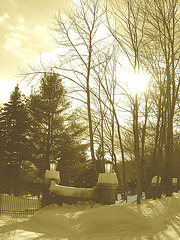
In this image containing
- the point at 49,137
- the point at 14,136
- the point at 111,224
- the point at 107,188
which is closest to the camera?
the point at 111,224

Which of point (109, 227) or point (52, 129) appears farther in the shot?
point (52, 129)

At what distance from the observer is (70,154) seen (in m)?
25.0

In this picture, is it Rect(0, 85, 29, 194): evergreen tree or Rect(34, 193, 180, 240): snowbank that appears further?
Rect(0, 85, 29, 194): evergreen tree

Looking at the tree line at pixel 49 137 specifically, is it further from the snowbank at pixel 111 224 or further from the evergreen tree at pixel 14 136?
the snowbank at pixel 111 224

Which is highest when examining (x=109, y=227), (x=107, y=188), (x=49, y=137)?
(x=49, y=137)

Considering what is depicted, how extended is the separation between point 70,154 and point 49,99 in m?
5.38

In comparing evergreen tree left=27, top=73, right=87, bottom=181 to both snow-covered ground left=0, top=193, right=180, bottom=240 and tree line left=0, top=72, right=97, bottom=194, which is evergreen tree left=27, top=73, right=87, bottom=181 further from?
snow-covered ground left=0, top=193, right=180, bottom=240

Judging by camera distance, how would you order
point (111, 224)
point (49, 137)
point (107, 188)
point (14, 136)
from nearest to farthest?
point (111, 224) < point (107, 188) < point (49, 137) < point (14, 136)

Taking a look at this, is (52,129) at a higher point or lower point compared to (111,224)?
higher

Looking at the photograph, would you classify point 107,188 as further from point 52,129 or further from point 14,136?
point 14,136

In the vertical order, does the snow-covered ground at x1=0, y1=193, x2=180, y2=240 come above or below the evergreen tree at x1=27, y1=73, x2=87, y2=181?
below

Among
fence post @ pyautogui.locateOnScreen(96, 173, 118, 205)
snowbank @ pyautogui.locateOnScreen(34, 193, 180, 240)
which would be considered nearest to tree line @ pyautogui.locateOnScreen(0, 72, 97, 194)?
fence post @ pyautogui.locateOnScreen(96, 173, 118, 205)

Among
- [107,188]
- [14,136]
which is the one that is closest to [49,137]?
[14,136]

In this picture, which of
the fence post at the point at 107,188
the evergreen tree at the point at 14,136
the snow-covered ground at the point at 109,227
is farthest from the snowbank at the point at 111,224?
the evergreen tree at the point at 14,136
